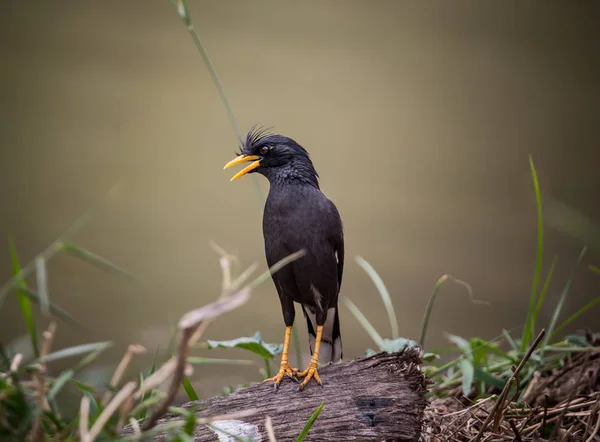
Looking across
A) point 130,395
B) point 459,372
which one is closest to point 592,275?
point 459,372

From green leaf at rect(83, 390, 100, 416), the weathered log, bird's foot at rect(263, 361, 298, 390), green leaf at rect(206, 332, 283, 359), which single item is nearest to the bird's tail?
green leaf at rect(206, 332, 283, 359)

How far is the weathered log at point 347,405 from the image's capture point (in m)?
2.72

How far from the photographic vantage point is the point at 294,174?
11.8ft

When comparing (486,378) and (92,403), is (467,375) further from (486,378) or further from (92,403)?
(92,403)

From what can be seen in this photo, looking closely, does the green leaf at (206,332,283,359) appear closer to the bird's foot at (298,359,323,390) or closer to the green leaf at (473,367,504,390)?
the bird's foot at (298,359,323,390)

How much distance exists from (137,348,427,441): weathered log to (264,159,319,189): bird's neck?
108 cm

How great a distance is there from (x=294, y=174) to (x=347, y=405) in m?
1.36

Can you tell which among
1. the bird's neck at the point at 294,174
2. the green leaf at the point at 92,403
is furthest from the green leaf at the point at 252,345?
the bird's neck at the point at 294,174

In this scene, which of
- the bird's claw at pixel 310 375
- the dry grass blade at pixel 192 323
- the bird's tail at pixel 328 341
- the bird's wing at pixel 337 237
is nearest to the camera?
the dry grass blade at pixel 192 323

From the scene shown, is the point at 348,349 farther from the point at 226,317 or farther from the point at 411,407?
the point at 411,407

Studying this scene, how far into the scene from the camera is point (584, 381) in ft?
11.7

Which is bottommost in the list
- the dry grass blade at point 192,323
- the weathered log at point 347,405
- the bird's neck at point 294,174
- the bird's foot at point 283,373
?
the weathered log at point 347,405

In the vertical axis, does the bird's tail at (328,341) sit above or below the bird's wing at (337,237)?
below

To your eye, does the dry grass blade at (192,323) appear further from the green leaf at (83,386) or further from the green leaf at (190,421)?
the green leaf at (83,386)
